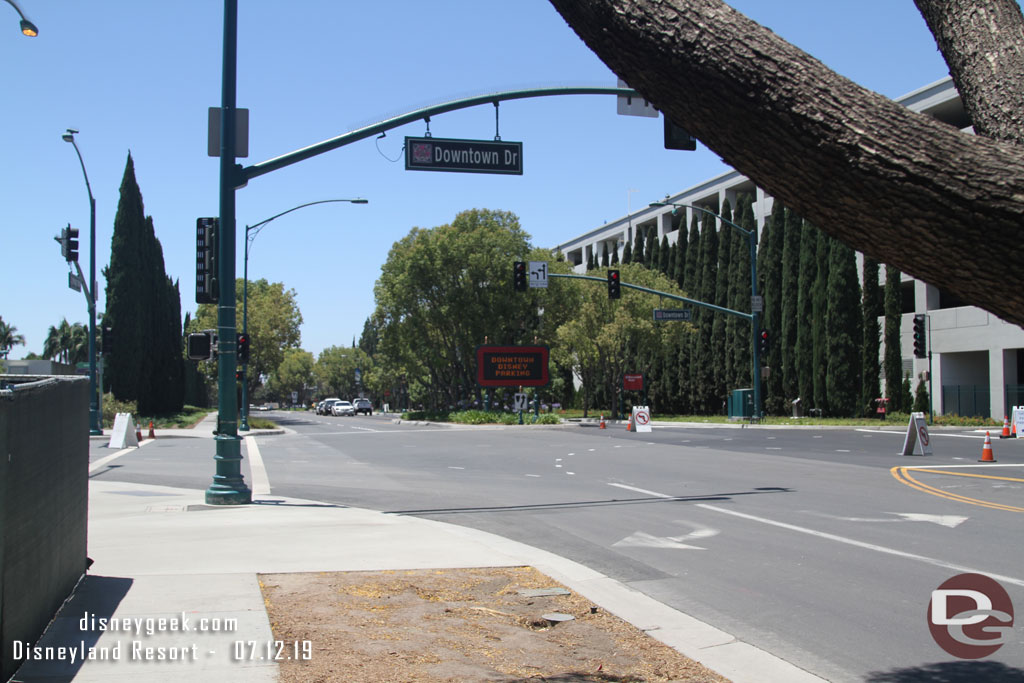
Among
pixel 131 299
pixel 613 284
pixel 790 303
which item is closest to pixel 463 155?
pixel 613 284

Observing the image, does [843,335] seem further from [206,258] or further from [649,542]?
Result: [649,542]

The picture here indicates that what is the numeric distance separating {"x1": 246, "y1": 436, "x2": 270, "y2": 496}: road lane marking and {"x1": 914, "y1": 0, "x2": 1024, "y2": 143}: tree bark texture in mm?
13431

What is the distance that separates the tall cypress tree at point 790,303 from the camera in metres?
57.1

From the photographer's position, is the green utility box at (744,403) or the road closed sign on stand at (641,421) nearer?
the road closed sign on stand at (641,421)

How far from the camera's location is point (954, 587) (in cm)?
770

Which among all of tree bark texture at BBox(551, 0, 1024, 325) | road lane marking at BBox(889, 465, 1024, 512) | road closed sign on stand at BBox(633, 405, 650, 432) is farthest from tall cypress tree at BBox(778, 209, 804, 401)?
tree bark texture at BBox(551, 0, 1024, 325)

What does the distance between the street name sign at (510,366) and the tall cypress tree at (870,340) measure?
1880 cm

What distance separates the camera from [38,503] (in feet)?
18.0

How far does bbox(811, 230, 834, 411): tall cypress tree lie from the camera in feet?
176

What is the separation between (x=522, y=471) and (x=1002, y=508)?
985 cm

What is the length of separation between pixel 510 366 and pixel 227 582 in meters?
43.3
